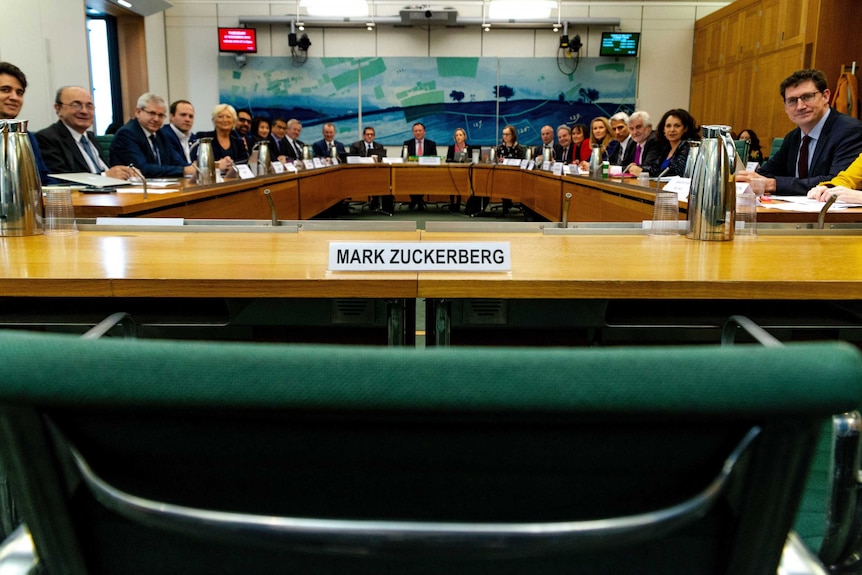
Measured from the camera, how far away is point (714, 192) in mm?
1790

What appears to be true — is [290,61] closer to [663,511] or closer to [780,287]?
[780,287]

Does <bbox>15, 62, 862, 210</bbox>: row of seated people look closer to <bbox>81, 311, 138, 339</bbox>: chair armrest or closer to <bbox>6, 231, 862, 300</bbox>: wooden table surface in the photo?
<bbox>6, 231, 862, 300</bbox>: wooden table surface

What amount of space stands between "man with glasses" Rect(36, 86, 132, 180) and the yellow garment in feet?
13.9

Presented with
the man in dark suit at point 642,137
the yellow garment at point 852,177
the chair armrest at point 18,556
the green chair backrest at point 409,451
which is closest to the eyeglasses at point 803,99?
the yellow garment at point 852,177

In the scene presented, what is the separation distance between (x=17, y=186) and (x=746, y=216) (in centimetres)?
202

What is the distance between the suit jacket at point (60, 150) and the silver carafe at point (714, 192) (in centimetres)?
402

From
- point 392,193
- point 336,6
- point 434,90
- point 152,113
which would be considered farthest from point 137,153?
point 434,90

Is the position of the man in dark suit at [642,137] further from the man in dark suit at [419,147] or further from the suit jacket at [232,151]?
the man in dark suit at [419,147]

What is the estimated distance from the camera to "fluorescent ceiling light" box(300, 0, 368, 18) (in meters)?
9.12

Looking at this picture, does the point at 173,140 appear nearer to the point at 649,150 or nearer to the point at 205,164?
the point at 205,164

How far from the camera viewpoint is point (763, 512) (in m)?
0.46

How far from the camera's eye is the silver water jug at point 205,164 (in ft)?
13.4

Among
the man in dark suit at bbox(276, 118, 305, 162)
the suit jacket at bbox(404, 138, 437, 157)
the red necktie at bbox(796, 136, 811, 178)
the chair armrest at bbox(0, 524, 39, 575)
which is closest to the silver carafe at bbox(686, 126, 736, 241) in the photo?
the chair armrest at bbox(0, 524, 39, 575)

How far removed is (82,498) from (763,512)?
472 millimetres
